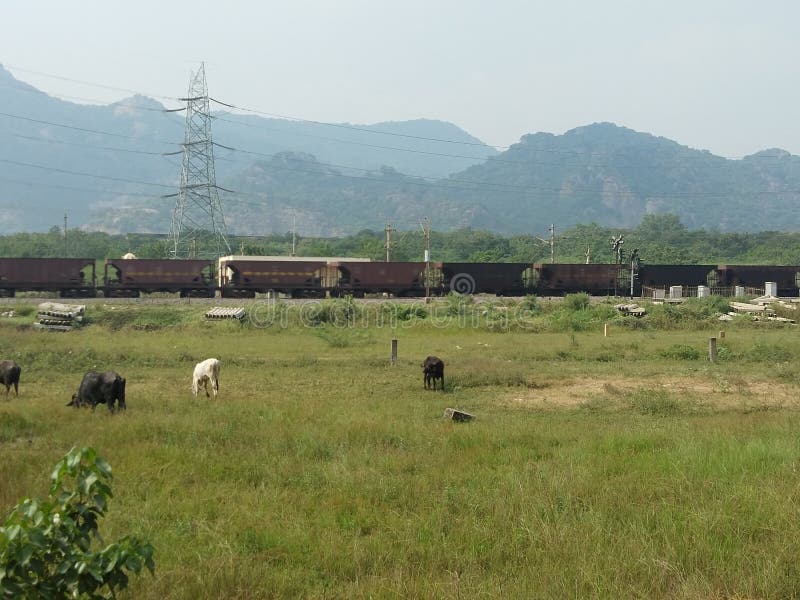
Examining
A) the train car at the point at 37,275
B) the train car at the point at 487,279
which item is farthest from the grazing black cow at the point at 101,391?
the train car at the point at 487,279

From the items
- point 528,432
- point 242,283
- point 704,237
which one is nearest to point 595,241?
point 704,237

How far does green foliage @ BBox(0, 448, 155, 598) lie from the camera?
11.0ft

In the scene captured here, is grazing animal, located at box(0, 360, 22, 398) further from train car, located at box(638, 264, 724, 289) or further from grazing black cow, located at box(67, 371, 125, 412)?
train car, located at box(638, 264, 724, 289)

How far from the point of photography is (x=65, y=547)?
352cm

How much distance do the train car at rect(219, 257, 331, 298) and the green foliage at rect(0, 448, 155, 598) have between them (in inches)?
1881

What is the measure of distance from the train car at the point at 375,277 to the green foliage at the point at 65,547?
48.4 m

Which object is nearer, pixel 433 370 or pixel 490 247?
pixel 433 370

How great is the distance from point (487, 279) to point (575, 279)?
7.68 meters

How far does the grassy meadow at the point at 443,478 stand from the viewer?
5.57 metres

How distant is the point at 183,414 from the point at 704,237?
12891 cm

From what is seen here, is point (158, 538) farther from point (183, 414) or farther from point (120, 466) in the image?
point (183, 414)

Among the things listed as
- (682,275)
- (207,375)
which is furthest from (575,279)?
(207,375)

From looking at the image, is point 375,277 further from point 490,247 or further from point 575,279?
point 490,247

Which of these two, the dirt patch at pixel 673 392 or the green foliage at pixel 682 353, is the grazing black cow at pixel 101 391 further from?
the green foliage at pixel 682 353
